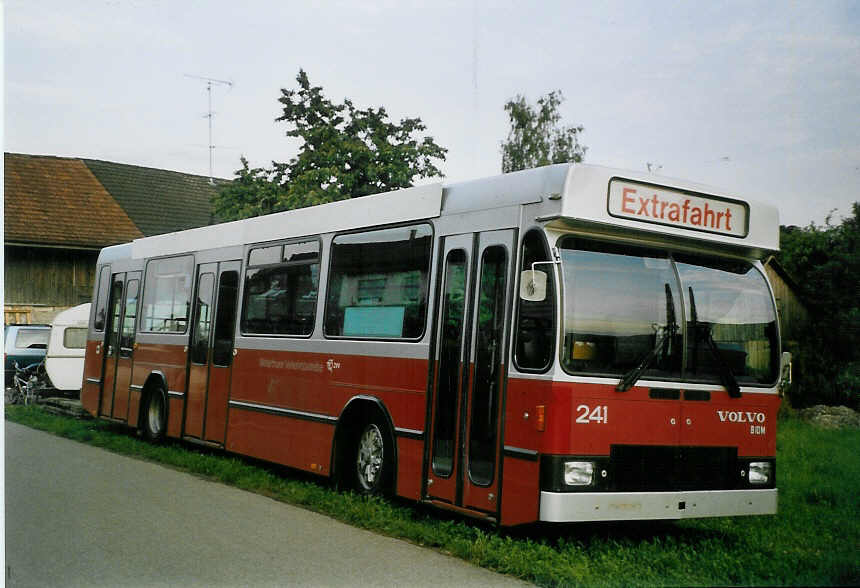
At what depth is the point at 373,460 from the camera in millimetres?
9883

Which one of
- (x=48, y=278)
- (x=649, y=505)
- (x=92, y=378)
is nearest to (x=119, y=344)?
(x=92, y=378)

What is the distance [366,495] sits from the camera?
386 inches

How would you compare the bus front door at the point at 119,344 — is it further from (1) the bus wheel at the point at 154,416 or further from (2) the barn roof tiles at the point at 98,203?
(2) the barn roof tiles at the point at 98,203

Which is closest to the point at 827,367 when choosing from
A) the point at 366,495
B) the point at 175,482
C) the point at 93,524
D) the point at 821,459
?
the point at 821,459

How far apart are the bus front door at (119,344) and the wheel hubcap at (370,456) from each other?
23.5ft

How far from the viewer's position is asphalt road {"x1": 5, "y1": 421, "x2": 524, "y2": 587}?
7035 mm

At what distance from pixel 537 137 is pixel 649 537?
25.4m

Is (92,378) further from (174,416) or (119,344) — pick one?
(174,416)

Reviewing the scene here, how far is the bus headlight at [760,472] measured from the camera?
821cm

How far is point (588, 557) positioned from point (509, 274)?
2.18m

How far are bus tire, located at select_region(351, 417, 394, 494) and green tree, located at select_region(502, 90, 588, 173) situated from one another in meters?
23.5

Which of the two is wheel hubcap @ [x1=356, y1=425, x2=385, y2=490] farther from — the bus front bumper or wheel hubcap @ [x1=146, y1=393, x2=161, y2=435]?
wheel hubcap @ [x1=146, y1=393, x2=161, y2=435]

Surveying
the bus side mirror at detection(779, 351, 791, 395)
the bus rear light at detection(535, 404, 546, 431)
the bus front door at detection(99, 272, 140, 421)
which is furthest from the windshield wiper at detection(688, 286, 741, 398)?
the bus front door at detection(99, 272, 140, 421)

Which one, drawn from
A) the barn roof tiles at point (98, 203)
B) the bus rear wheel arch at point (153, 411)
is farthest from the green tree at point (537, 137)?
the bus rear wheel arch at point (153, 411)
